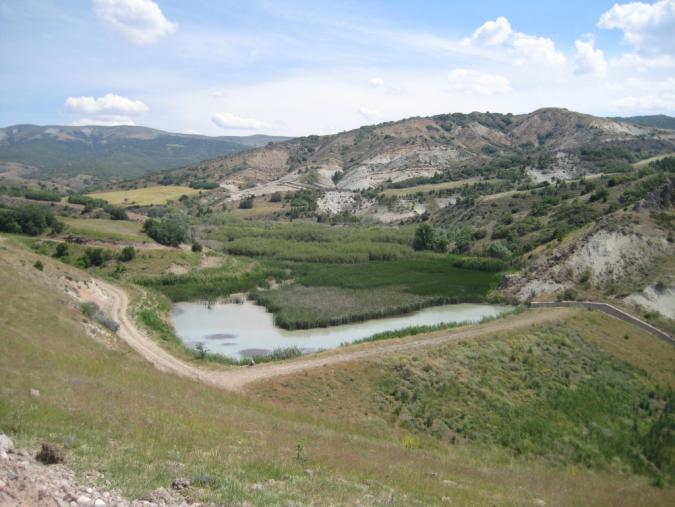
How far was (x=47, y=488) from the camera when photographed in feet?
26.8

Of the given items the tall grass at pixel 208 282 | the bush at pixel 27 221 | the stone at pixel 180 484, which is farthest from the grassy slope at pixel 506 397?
the bush at pixel 27 221

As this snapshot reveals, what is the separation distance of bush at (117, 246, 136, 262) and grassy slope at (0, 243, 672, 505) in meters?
39.0

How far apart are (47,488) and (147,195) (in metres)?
159

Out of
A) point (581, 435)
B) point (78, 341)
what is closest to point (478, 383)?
point (581, 435)

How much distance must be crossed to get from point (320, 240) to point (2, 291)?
73980mm

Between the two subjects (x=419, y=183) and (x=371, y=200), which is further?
(x=419, y=183)

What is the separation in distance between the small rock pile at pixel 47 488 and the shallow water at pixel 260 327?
82.8 ft

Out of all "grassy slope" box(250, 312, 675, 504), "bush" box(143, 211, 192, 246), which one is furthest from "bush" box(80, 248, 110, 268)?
"grassy slope" box(250, 312, 675, 504)

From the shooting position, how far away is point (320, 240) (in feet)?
326

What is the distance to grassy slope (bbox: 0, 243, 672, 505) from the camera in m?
11.0

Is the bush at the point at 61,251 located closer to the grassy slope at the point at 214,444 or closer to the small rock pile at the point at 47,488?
the grassy slope at the point at 214,444

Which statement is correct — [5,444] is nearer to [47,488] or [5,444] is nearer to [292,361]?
[47,488]

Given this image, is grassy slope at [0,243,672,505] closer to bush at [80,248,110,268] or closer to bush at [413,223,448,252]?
bush at [80,248,110,268]

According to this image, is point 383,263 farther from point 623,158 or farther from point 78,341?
point 623,158
